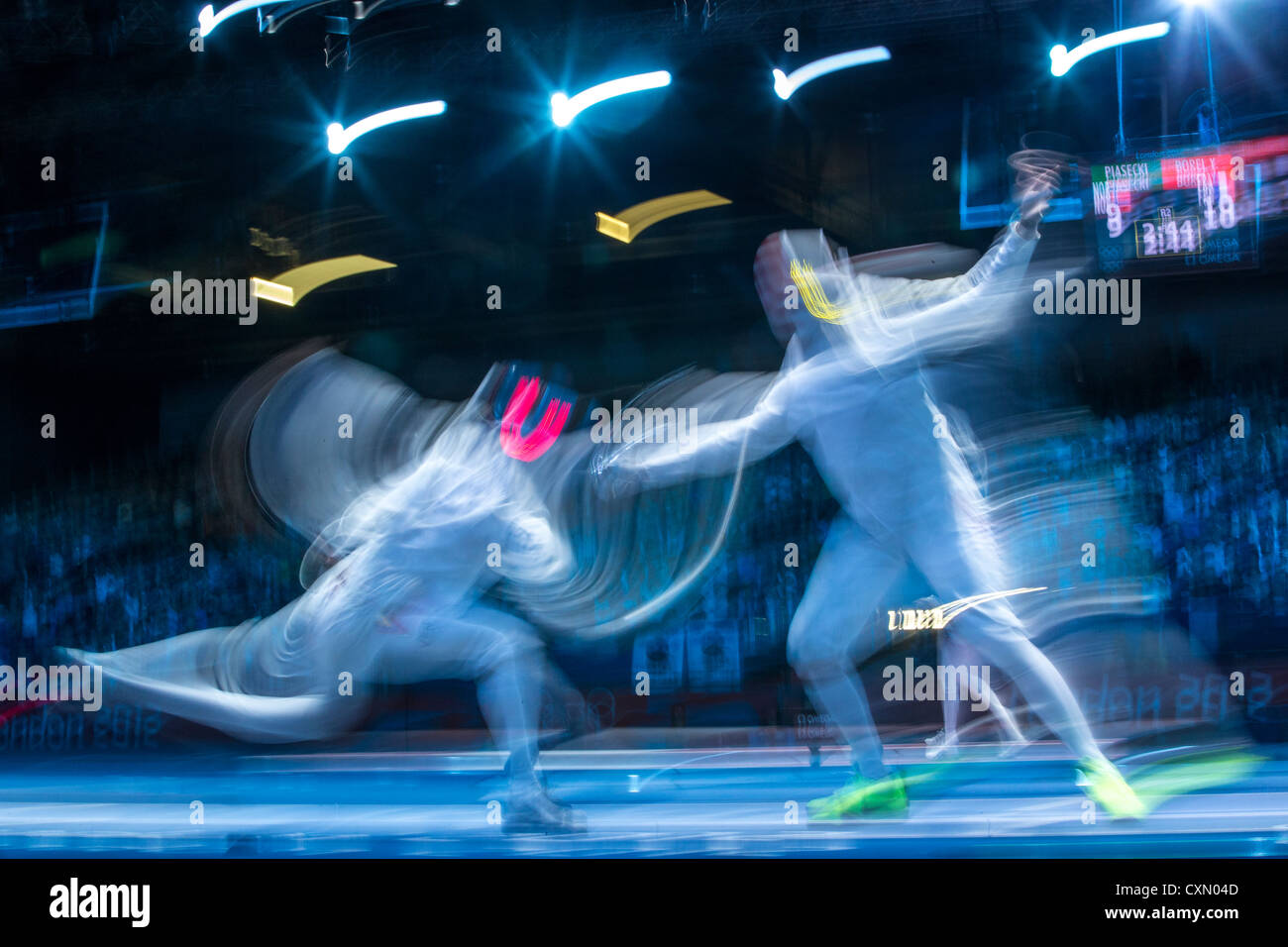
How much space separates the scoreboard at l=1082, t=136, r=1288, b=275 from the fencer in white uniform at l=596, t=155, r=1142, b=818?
0.17 m

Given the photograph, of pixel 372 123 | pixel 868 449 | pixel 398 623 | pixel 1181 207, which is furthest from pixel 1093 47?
pixel 398 623

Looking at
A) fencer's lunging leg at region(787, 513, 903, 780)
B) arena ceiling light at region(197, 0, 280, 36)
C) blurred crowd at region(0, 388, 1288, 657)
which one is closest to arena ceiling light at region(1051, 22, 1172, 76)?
blurred crowd at region(0, 388, 1288, 657)

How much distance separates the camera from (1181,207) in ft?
8.34

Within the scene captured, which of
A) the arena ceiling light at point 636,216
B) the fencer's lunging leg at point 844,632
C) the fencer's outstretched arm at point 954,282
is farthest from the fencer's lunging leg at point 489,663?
the fencer's outstretched arm at point 954,282

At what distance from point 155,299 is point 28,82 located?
69cm

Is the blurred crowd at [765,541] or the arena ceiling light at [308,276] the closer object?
the blurred crowd at [765,541]

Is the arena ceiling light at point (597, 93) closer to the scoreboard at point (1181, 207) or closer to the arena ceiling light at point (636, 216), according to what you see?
the arena ceiling light at point (636, 216)

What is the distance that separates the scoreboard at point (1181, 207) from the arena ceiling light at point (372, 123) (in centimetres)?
168

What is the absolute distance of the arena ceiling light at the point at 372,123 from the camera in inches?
108

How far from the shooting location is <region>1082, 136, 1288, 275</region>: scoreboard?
2533 mm

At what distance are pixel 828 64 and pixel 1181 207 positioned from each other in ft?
3.06

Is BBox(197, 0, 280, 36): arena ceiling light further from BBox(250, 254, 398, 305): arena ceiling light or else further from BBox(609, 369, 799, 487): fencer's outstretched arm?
BBox(609, 369, 799, 487): fencer's outstretched arm

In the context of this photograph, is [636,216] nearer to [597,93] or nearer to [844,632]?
[597,93]

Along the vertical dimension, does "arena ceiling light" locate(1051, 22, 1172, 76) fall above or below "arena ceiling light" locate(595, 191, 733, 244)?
above
